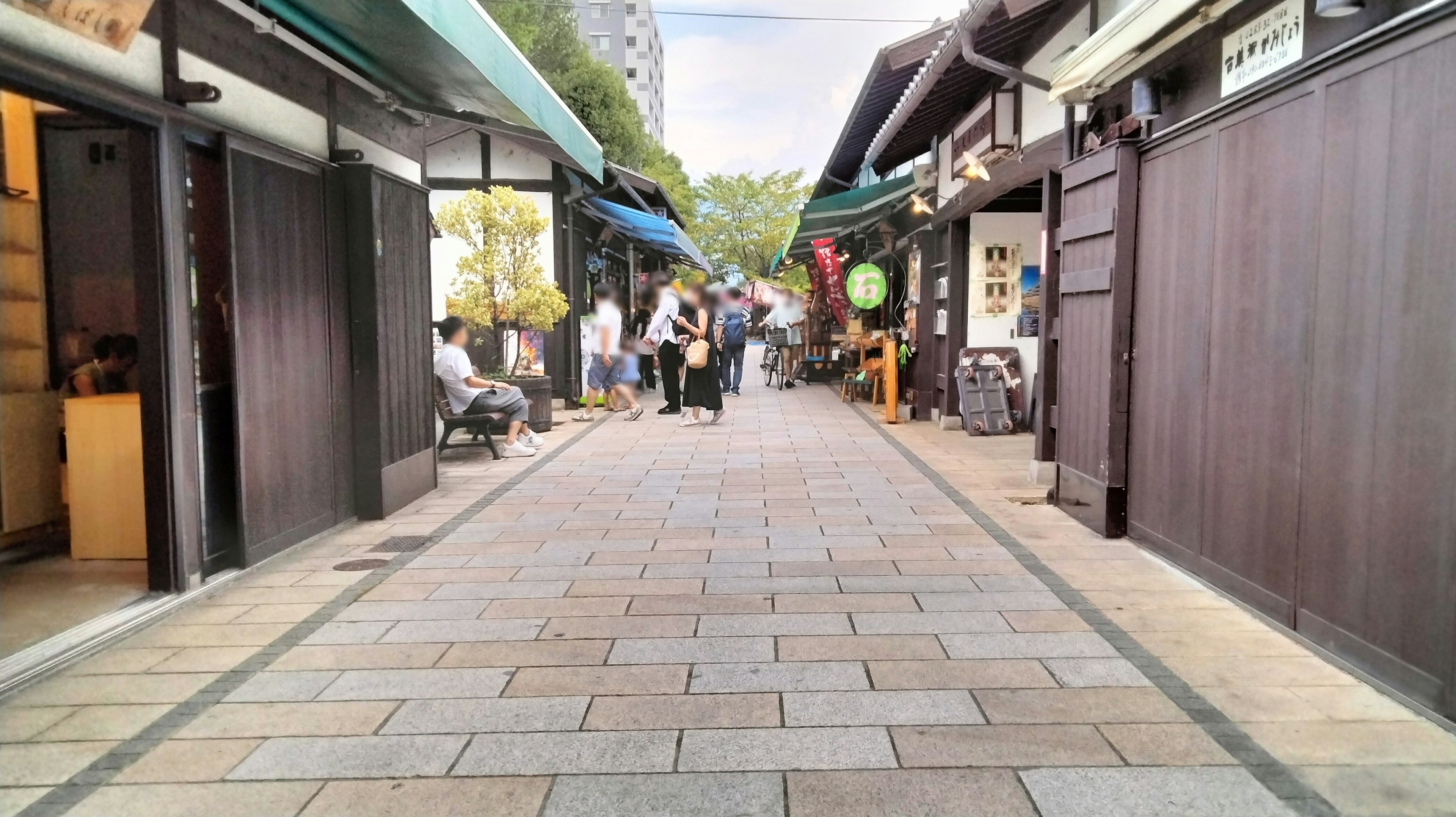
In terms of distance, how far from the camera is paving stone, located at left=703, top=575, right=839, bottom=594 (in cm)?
471

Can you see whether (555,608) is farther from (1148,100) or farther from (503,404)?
(503,404)

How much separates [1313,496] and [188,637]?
4.87 meters

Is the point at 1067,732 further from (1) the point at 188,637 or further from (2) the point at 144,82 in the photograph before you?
(2) the point at 144,82

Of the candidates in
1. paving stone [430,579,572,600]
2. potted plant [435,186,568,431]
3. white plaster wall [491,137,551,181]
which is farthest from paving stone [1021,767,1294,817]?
white plaster wall [491,137,551,181]

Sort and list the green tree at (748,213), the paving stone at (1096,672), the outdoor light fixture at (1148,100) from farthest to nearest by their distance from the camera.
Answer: the green tree at (748,213), the outdoor light fixture at (1148,100), the paving stone at (1096,672)

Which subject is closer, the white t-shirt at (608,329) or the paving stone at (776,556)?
the paving stone at (776,556)

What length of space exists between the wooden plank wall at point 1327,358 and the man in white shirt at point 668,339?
27.9 feet

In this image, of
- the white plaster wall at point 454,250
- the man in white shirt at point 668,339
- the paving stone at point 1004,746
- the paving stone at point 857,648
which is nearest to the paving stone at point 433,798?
the paving stone at point 1004,746

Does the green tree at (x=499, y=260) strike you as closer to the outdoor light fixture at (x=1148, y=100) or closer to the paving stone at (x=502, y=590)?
the paving stone at (x=502, y=590)

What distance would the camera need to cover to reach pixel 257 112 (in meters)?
5.23

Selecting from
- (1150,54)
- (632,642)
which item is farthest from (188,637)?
(1150,54)

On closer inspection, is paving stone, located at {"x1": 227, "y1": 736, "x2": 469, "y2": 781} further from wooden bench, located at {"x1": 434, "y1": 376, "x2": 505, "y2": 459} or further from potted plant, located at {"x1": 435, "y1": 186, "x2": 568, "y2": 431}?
potted plant, located at {"x1": 435, "y1": 186, "x2": 568, "y2": 431}

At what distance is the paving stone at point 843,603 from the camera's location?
4395 mm

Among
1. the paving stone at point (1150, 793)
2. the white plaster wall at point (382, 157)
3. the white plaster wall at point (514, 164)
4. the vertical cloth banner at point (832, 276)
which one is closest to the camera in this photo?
the paving stone at point (1150, 793)
